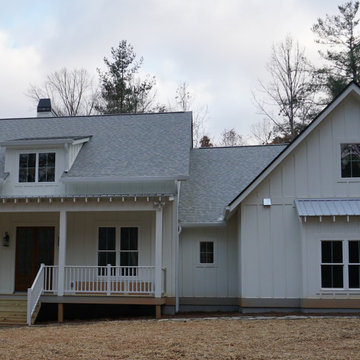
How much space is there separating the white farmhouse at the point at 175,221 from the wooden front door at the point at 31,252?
0.11 ft

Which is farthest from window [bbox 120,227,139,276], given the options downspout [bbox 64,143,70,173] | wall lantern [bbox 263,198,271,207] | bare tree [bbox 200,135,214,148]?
bare tree [bbox 200,135,214,148]

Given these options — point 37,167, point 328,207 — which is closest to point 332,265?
point 328,207

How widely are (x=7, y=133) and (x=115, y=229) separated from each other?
6535mm

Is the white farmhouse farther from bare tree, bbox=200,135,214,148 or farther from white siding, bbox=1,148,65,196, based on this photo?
bare tree, bbox=200,135,214,148

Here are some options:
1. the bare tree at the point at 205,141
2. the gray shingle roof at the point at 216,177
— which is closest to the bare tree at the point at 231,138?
the bare tree at the point at 205,141

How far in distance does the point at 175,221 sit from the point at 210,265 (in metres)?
1.83

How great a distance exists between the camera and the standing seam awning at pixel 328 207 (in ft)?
47.8

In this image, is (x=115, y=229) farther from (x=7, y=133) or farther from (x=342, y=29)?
(x=342, y=29)

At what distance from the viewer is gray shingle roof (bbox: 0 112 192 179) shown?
57.2 feet

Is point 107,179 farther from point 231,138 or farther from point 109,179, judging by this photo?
point 231,138

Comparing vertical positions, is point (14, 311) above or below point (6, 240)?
below

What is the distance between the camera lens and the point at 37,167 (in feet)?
57.9

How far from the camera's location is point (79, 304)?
17.2 meters

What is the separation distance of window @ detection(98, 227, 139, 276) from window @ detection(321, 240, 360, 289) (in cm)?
580
